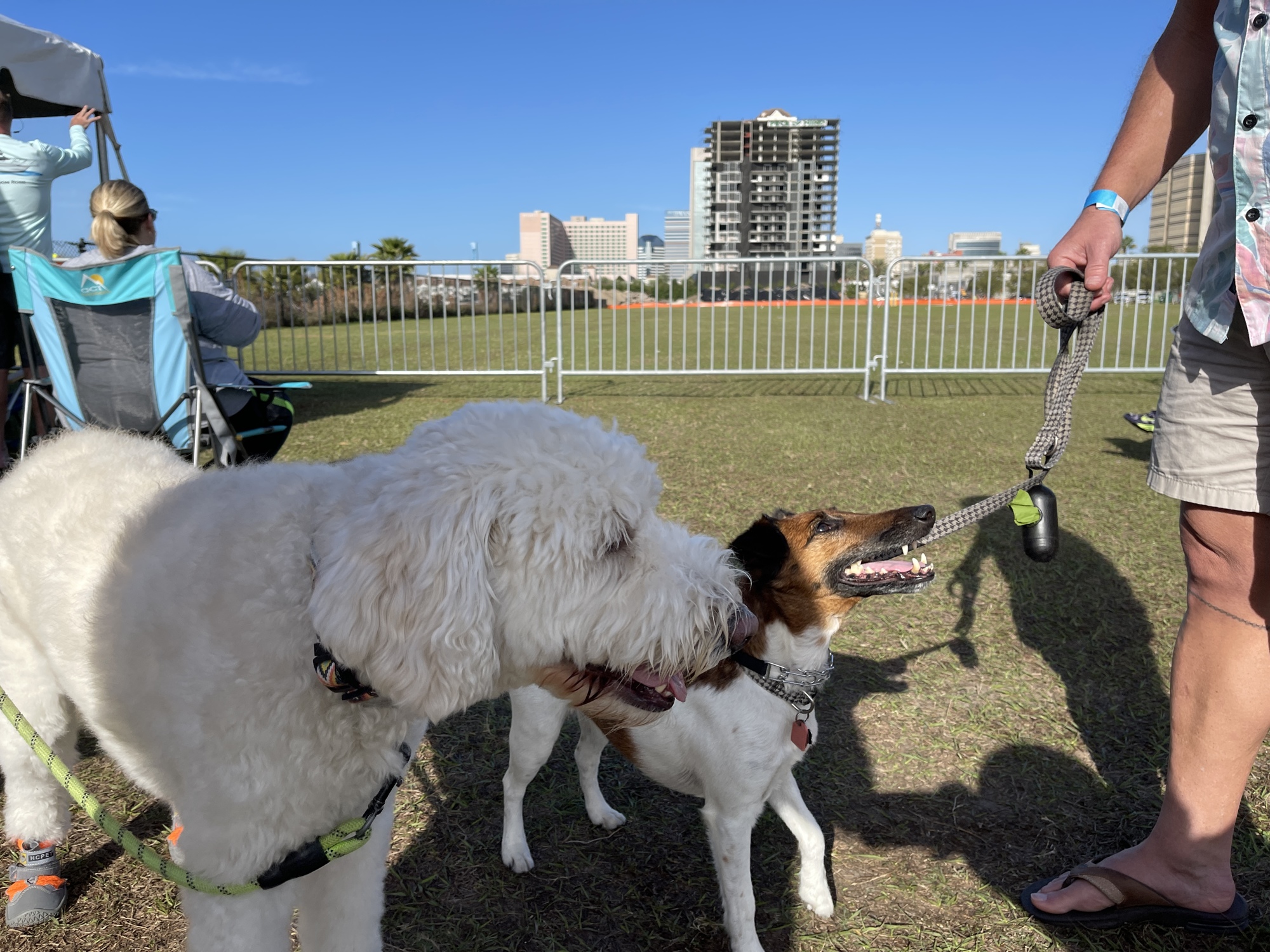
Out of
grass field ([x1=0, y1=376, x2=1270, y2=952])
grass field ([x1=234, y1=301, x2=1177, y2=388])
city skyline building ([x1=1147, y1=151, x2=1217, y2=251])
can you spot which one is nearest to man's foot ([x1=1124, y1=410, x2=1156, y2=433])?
grass field ([x1=0, y1=376, x2=1270, y2=952])

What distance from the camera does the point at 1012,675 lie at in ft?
11.5

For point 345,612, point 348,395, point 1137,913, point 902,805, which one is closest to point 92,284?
point 345,612

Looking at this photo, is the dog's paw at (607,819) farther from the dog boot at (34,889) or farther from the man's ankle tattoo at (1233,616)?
the man's ankle tattoo at (1233,616)

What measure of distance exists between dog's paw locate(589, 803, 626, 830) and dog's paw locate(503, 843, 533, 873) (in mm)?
253

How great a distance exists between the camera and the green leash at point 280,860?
148cm

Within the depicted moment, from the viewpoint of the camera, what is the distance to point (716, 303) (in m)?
12.2

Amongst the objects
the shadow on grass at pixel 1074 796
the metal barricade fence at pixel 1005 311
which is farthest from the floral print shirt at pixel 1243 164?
the metal barricade fence at pixel 1005 311

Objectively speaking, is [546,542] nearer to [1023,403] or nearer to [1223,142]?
[1223,142]

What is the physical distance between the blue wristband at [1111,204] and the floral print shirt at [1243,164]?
11.3 inches

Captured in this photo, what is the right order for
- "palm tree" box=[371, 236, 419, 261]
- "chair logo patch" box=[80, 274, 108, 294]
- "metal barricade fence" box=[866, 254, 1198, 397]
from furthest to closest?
"palm tree" box=[371, 236, 419, 261] → "metal barricade fence" box=[866, 254, 1198, 397] → "chair logo patch" box=[80, 274, 108, 294]

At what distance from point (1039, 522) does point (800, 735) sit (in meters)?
0.94

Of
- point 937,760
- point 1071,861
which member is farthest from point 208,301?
point 1071,861

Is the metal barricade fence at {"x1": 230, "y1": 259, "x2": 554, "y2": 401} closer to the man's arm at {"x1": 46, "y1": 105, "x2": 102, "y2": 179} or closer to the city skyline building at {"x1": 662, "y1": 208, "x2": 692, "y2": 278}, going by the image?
the man's arm at {"x1": 46, "y1": 105, "x2": 102, "y2": 179}

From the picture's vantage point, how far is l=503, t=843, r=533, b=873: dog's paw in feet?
8.02
